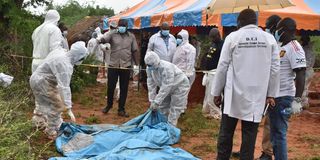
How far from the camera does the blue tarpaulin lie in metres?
5.12

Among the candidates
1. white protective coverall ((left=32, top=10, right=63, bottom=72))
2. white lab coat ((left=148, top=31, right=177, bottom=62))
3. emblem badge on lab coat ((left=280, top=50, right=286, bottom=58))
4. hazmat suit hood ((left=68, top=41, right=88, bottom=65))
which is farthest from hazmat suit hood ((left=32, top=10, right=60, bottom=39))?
emblem badge on lab coat ((left=280, top=50, right=286, bottom=58))

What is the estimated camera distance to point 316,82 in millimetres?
14023

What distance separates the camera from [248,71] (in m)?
4.37

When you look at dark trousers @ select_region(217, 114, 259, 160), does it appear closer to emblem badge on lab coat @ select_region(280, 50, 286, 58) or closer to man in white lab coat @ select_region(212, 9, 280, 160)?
man in white lab coat @ select_region(212, 9, 280, 160)

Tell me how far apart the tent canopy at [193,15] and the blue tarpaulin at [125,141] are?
10.7 ft

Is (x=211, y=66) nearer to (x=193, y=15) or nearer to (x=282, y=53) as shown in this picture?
(x=193, y=15)

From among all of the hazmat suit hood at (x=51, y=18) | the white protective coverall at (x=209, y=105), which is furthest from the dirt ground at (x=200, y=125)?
the hazmat suit hood at (x=51, y=18)

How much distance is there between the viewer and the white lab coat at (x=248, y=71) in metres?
4.35

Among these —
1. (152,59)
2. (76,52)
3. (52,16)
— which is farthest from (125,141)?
(52,16)

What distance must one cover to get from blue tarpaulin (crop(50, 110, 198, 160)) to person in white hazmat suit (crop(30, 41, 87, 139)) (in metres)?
0.23

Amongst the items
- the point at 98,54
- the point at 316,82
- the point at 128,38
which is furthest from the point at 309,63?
the point at 98,54

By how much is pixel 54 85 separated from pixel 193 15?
448 centimetres

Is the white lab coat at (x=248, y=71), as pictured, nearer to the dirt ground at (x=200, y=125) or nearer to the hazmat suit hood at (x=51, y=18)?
the dirt ground at (x=200, y=125)

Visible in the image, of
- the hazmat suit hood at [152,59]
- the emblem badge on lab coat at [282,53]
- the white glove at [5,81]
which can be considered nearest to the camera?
the emblem badge on lab coat at [282,53]
